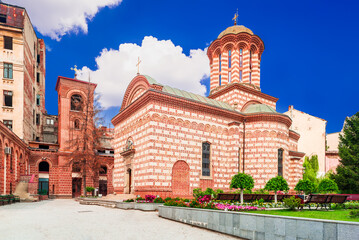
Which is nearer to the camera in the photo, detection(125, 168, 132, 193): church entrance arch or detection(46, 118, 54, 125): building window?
detection(125, 168, 132, 193): church entrance arch

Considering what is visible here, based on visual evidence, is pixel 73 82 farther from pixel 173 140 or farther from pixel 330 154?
pixel 330 154

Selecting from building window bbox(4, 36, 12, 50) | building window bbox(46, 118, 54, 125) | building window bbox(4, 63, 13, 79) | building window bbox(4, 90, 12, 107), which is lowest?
building window bbox(46, 118, 54, 125)

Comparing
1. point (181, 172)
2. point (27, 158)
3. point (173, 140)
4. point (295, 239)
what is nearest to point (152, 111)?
point (173, 140)

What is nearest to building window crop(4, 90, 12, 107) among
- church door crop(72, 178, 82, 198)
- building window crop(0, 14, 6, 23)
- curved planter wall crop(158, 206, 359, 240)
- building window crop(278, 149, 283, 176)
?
building window crop(0, 14, 6, 23)

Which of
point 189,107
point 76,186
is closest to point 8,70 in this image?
point 76,186

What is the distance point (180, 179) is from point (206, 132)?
4.33 metres

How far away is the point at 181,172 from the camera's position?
19594 mm

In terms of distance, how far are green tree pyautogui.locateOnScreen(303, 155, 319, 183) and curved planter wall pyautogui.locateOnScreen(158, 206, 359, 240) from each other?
2649 cm

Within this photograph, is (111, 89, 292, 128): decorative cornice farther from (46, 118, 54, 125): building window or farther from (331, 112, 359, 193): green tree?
(46, 118, 54, 125): building window

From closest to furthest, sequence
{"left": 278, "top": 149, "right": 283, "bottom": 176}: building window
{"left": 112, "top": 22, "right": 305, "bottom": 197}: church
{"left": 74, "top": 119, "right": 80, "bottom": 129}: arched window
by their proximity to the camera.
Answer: {"left": 112, "top": 22, "right": 305, "bottom": 197}: church, {"left": 278, "top": 149, "right": 283, "bottom": 176}: building window, {"left": 74, "top": 119, "right": 80, "bottom": 129}: arched window

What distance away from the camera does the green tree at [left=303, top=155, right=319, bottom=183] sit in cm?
3276

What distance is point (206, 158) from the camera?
21.2 m

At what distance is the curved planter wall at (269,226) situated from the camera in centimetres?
607

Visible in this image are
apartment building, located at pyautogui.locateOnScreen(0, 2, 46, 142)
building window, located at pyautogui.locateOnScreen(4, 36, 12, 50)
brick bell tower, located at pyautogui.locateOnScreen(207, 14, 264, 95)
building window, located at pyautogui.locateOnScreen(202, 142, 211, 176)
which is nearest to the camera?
building window, located at pyautogui.locateOnScreen(202, 142, 211, 176)
